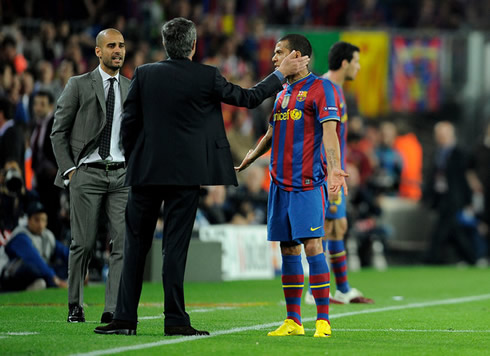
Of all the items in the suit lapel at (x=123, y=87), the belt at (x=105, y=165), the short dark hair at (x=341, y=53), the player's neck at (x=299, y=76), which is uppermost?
the short dark hair at (x=341, y=53)

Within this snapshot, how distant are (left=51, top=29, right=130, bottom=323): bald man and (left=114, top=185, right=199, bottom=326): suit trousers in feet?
4.18

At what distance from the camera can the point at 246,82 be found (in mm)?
19844

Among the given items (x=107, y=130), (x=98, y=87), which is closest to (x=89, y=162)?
(x=107, y=130)

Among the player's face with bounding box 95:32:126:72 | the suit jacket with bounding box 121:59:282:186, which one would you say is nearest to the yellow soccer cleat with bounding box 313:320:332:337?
the suit jacket with bounding box 121:59:282:186

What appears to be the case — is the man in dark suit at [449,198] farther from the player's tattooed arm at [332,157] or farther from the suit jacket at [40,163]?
the player's tattooed arm at [332,157]

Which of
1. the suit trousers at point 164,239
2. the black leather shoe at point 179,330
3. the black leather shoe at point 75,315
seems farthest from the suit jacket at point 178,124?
the black leather shoe at point 75,315

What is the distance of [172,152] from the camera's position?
22.9ft

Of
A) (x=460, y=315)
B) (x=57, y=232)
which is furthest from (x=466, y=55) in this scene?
(x=460, y=315)

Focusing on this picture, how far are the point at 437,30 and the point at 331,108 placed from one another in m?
17.3

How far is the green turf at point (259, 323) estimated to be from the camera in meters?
6.64

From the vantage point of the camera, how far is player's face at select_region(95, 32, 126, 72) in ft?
28.1

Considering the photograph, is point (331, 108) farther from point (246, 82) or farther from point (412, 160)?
point (412, 160)

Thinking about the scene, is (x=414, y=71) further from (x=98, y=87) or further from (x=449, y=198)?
(x=98, y=87)

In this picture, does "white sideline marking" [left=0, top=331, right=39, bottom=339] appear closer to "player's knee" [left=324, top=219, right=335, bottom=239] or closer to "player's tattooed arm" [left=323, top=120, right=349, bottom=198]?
"player's tattooed arm" [left=323, top=120, right=349, bottom=198]
